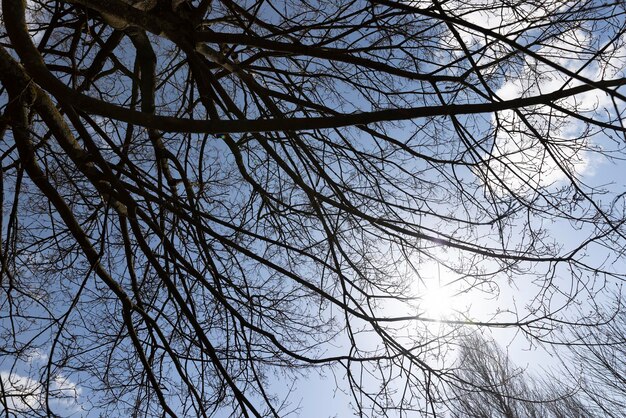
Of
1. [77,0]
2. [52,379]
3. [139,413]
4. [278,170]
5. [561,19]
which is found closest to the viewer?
[77,0]

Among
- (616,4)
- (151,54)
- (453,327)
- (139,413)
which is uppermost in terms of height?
(151,54)

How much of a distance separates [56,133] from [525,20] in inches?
131

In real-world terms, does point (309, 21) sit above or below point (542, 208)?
above

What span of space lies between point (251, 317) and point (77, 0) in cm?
244

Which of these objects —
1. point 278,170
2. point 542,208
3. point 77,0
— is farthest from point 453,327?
point 77,0

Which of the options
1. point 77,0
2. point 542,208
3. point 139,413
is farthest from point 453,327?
point 77,0

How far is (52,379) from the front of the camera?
3240 mm

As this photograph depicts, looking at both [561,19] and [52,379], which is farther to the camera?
[52,379]

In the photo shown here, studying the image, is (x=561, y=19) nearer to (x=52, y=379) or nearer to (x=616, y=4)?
(x=616, y=4)

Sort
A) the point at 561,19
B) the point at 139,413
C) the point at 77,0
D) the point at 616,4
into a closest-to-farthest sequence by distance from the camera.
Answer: the point at 77,0 → the point at 616,4 → the point at 561,19 → the point at 139,413

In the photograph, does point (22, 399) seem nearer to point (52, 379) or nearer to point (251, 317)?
point (52, 379)

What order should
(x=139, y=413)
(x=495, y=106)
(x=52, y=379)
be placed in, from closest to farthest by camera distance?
(x=495, y=106) → (x=52, y=379) → (x=139, y=413)

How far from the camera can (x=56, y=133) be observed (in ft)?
9.62

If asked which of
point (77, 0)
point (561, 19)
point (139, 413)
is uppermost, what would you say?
point (77, 0)
